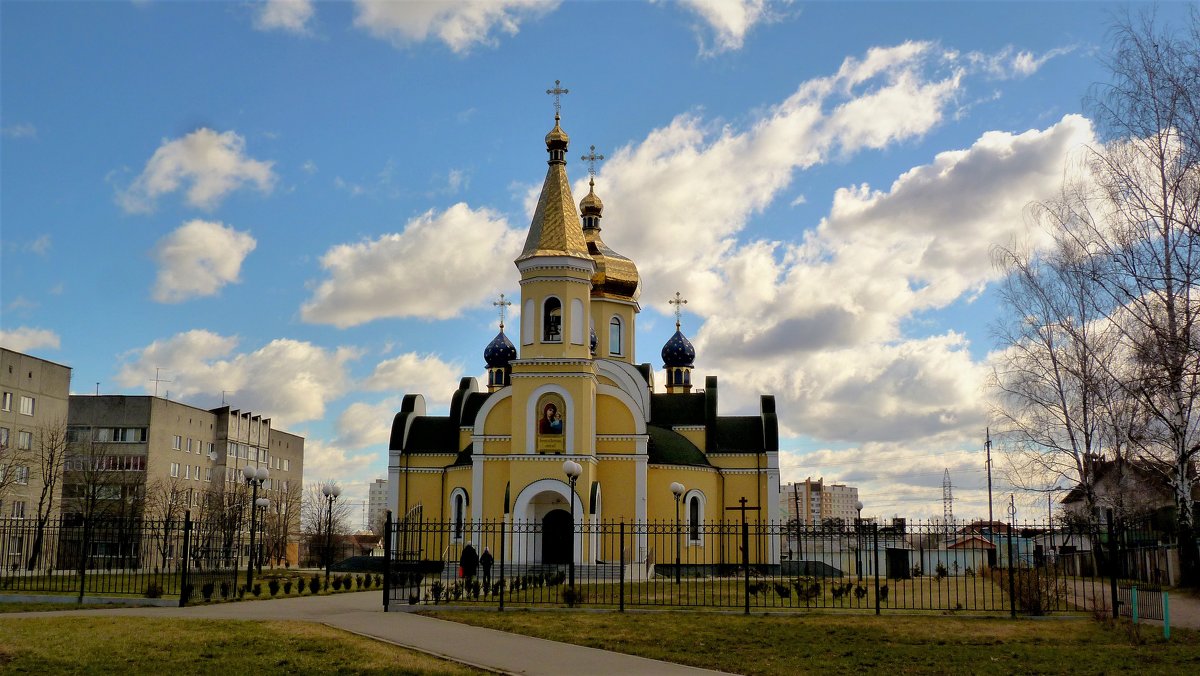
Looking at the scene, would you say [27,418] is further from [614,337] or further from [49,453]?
[614,337]

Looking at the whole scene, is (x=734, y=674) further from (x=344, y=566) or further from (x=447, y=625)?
(x=344, y=566)

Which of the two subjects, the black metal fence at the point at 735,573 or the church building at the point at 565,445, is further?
the church building at the point at 565,445

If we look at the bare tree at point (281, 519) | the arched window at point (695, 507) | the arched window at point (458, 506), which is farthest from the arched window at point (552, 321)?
the bare tree at point (281, 519)

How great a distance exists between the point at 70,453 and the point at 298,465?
76.0 ft

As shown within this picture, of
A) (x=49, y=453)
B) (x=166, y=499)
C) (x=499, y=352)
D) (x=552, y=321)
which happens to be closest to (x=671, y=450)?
(x=552, y=321)

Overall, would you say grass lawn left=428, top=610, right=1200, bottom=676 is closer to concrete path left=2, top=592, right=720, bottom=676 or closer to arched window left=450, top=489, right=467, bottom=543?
concrete path left=2, top=592, right=720, bottom=676

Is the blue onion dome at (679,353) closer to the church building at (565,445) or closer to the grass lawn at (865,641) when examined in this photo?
the church building at (565,445)

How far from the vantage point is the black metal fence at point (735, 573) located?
56.0 feet

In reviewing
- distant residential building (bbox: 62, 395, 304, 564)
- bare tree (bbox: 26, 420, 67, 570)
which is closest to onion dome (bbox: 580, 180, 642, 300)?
distant residential building (bbox: 62, 395, 304, 564)

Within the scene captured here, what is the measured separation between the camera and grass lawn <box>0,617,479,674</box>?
33.9 feet

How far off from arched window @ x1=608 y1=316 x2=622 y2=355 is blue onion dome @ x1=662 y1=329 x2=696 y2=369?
11.8 ft

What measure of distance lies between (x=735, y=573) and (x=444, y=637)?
19569mm

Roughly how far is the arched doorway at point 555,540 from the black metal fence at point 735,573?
0.04 metres

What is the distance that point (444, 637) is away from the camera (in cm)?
1311
